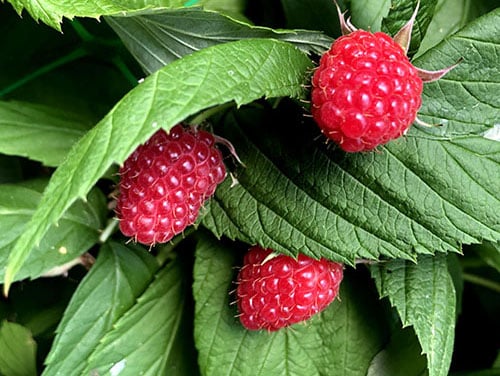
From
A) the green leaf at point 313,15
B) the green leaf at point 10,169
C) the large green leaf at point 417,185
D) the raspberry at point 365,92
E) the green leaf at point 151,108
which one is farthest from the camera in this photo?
the green leaf at point 10,169

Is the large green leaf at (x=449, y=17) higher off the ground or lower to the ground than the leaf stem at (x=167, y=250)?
higher

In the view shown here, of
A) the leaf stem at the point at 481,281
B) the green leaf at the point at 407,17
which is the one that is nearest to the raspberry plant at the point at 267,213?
the green leaf at the point at 407,17

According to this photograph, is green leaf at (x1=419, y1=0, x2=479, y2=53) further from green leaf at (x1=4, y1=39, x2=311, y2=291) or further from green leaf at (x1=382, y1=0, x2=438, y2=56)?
green leaf at (x1=4, y1=39, x2=311, y2=291)

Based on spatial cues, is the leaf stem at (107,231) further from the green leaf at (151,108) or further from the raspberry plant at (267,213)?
the green leaf at (151,108)

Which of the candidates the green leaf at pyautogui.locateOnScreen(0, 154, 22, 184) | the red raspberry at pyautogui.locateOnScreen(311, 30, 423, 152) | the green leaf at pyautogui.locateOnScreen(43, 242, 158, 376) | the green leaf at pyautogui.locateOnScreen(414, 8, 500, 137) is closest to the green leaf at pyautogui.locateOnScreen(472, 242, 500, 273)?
the green leaf at pyautogui.locateOnScreen(414, 8, 500, 137)

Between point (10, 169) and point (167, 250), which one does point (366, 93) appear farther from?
point (10, 169)

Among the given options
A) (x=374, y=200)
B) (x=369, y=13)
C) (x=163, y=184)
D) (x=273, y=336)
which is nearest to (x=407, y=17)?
(x=369, y=13)

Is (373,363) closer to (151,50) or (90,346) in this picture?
(90,346)
